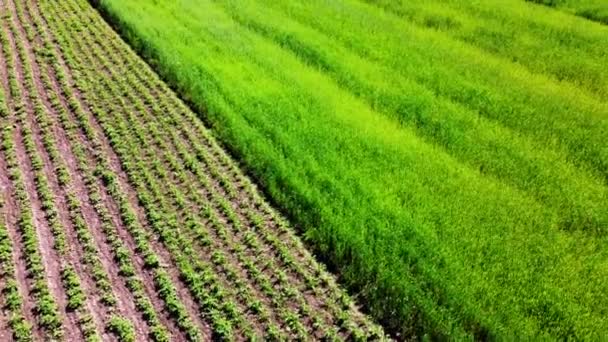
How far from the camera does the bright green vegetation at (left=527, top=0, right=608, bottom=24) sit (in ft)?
78.3

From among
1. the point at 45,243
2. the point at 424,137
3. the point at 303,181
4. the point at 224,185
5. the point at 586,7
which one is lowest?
the point at 45,243

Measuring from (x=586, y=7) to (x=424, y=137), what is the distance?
12754 mm

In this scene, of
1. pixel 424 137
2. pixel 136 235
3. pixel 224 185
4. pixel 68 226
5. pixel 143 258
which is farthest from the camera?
pixel 424 137

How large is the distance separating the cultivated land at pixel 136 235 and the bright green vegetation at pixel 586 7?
15.7m

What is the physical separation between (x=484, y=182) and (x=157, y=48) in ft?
38.1

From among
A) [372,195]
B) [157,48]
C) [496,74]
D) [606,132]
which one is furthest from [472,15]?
[372,195]

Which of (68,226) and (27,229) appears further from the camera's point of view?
(68,226)

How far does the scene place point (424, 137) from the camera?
15883 mm

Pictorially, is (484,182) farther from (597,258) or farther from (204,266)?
(204,266)

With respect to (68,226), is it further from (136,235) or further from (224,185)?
(224,185)

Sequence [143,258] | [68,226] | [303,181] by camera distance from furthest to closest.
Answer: [303,181] → [68,226] → [143,258]

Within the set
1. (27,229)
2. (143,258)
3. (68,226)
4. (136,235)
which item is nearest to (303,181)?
(136,235)

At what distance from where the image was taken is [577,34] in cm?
2183

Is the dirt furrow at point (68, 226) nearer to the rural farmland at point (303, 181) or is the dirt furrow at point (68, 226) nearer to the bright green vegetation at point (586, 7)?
the rural farmland at point (303, 181)
